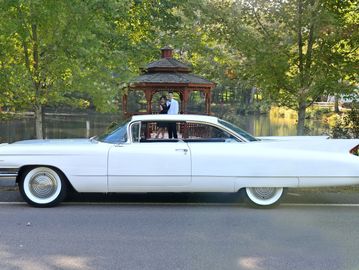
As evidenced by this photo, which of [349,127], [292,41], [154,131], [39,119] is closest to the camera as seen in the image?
[154,131]

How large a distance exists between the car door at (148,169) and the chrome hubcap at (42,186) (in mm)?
907

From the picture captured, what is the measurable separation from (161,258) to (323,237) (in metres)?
2.09

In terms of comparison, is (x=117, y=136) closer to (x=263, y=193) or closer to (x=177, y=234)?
(x=177, y=234)

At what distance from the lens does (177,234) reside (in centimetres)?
592

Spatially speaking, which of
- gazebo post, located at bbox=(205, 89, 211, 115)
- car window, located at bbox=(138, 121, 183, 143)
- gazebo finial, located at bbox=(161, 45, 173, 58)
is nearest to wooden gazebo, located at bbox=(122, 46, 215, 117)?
gazebo finial, located at bbox=(161, 45, 173, 58)

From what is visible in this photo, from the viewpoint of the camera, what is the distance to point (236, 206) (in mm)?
7605

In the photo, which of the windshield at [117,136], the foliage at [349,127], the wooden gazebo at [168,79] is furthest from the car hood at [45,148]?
the foliage at [349,127]

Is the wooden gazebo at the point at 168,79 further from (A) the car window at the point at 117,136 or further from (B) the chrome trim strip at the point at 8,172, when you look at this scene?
(B) the chrome trim strip at the point at 8,172

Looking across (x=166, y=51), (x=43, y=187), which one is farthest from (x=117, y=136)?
(x=166, y=51)

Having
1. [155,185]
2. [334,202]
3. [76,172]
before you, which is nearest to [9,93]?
[76,172]

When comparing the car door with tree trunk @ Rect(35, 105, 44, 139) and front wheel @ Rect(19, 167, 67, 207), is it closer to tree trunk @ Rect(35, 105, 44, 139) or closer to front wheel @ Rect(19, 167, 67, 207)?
front wheel @ Rect(19, 167, 67, 207)

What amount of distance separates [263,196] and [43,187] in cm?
335

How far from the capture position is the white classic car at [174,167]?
728 cm

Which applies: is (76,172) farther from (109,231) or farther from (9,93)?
(9,93)
